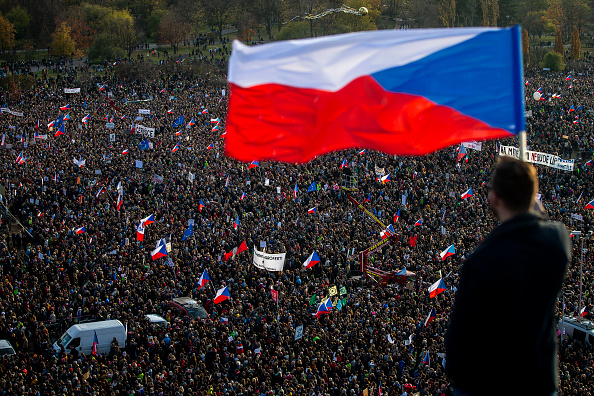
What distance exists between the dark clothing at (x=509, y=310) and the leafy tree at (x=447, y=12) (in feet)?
266

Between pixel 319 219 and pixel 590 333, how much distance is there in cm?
1274

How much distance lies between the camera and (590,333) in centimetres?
1814

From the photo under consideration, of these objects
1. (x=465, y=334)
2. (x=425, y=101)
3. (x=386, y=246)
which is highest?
(x=425, y=101)

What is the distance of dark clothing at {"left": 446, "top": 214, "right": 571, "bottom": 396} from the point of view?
2867mm

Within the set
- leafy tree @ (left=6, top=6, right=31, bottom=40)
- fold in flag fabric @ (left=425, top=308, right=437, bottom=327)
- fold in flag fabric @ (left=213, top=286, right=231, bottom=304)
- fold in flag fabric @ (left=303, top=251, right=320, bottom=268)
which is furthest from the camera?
leafy tree @ (left=6, top=6, right=31, bottom=40)

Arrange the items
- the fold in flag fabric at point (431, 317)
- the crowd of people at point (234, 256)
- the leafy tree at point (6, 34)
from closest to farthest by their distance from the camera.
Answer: the crowd of people at point (234, 256), the fold in flag fabric at point (431, 317), the leafy tree at point (6, 34)

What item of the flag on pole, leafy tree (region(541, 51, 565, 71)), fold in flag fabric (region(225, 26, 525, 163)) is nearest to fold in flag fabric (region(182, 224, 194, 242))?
the flag on pole

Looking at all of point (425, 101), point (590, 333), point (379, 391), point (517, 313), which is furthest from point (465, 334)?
point (590, 333)

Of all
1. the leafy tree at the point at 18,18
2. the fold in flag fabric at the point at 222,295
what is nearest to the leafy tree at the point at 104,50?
the leafy tree at the point at 18,18

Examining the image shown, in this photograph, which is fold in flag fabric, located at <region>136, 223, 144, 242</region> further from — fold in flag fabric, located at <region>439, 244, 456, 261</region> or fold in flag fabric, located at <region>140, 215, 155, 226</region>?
fold in flag fabric, located at <region>439, 244, 456, 261</region>

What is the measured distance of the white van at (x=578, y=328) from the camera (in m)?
18.1

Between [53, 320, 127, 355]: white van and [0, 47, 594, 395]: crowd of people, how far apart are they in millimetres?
250

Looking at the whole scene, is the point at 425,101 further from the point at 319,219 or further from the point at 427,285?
the point at 319,219

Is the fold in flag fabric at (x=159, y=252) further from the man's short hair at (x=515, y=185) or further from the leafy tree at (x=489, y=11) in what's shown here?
the leafy tree at (x=489, y=11)
